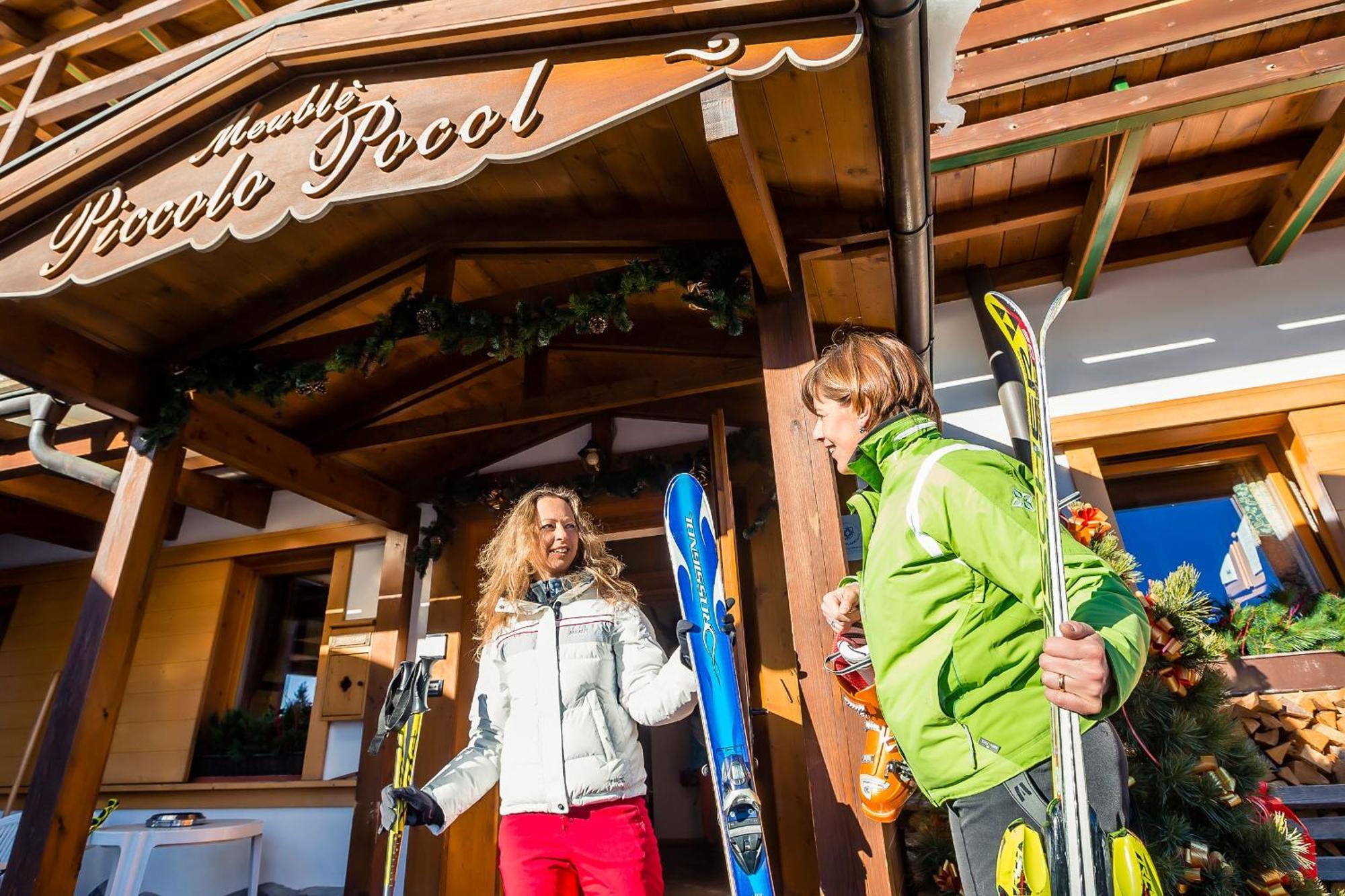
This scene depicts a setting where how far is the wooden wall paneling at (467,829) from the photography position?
369cm

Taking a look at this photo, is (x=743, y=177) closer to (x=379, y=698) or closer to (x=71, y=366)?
(x=71, y=366)

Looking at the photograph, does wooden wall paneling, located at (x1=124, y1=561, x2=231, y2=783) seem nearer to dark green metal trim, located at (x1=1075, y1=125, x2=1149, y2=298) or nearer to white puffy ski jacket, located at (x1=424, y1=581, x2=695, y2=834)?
white puffy ski jacket, located at (x1=424, y1=581, x2=695, y2=834)

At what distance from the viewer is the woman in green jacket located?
3.11 ft

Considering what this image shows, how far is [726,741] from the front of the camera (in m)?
1.85

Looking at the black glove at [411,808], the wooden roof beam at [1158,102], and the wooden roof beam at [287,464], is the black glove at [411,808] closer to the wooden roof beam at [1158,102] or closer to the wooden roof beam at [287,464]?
the wooden roof beam at [287,464]

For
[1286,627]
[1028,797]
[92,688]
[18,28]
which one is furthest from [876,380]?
A: [18,28]

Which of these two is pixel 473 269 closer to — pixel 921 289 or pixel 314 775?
pixel 921 289

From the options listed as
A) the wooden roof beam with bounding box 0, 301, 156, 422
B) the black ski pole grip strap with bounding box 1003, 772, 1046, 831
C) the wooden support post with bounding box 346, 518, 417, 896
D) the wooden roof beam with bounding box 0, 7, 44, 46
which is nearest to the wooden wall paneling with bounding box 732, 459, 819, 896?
the wooden support post with bounding box 346, 518, 417, 896

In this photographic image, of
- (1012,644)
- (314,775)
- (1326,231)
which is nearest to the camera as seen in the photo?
(1012,644)

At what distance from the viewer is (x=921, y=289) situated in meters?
2.68

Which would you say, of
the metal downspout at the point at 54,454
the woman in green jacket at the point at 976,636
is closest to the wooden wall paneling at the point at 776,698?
the woman in green jacket at the point at 976,636

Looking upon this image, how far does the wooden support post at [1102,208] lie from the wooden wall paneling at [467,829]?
128 inches

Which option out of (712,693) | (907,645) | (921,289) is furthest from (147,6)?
(907,645)

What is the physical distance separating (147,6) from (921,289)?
4.01 m
